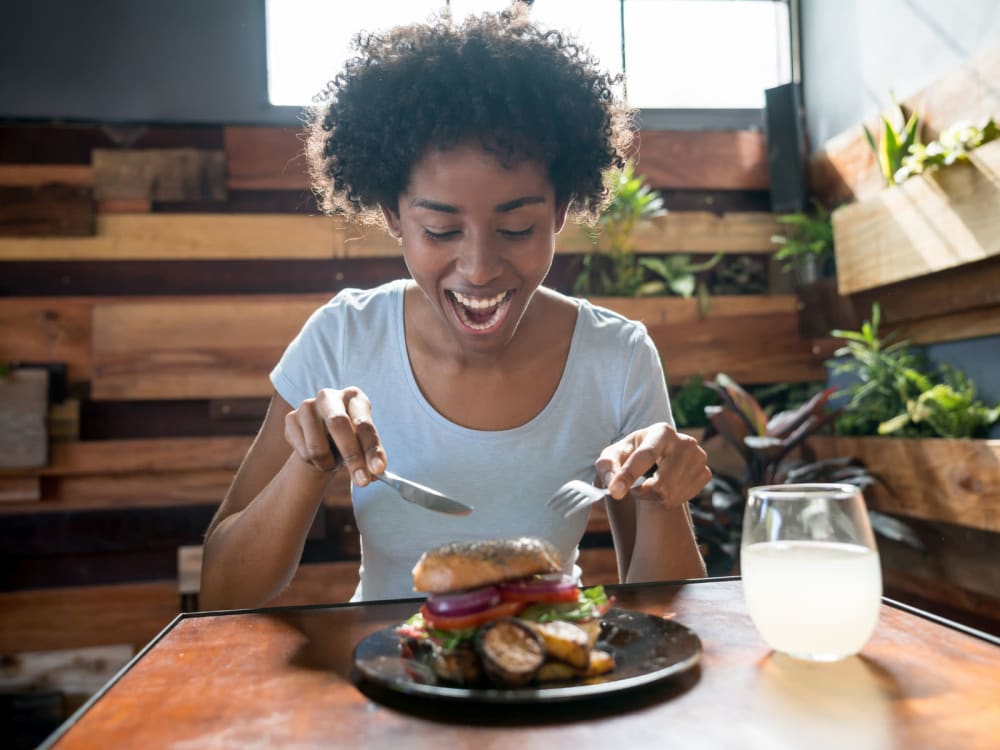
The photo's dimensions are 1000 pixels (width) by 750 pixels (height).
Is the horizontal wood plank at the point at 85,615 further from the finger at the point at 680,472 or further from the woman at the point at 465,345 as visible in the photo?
the finger at the point at 680,472

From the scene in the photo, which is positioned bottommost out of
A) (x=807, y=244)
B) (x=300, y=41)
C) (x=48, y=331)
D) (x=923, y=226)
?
(x=48, y=331)

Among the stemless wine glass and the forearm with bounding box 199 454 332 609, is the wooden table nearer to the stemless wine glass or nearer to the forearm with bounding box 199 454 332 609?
the stemless wine glass

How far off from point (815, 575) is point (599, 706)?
10.0 inches

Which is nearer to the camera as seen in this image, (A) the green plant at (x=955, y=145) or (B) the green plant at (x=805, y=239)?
(A) the green plant at (x=955, y=145)

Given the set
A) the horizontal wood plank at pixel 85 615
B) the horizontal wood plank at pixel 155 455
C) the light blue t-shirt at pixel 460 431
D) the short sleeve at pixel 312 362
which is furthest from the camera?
the horizontal wood plank at pixel 155 455

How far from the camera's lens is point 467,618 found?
89cm

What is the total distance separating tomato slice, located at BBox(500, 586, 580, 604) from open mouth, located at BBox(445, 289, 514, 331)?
28.6 inches

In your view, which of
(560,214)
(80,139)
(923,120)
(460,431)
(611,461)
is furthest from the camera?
(80,139)

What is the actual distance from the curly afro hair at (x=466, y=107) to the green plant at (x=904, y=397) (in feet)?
5.32

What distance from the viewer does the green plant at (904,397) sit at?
284 centimetres

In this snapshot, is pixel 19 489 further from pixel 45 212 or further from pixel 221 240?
pixel 221 240

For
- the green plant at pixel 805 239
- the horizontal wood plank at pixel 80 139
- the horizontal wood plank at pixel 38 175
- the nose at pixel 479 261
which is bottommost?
the nose at pixel 479 261

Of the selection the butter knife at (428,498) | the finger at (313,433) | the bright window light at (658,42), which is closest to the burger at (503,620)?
the butter knife at (428,498)

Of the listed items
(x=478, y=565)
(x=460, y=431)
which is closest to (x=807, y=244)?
(x=460, y=431)
